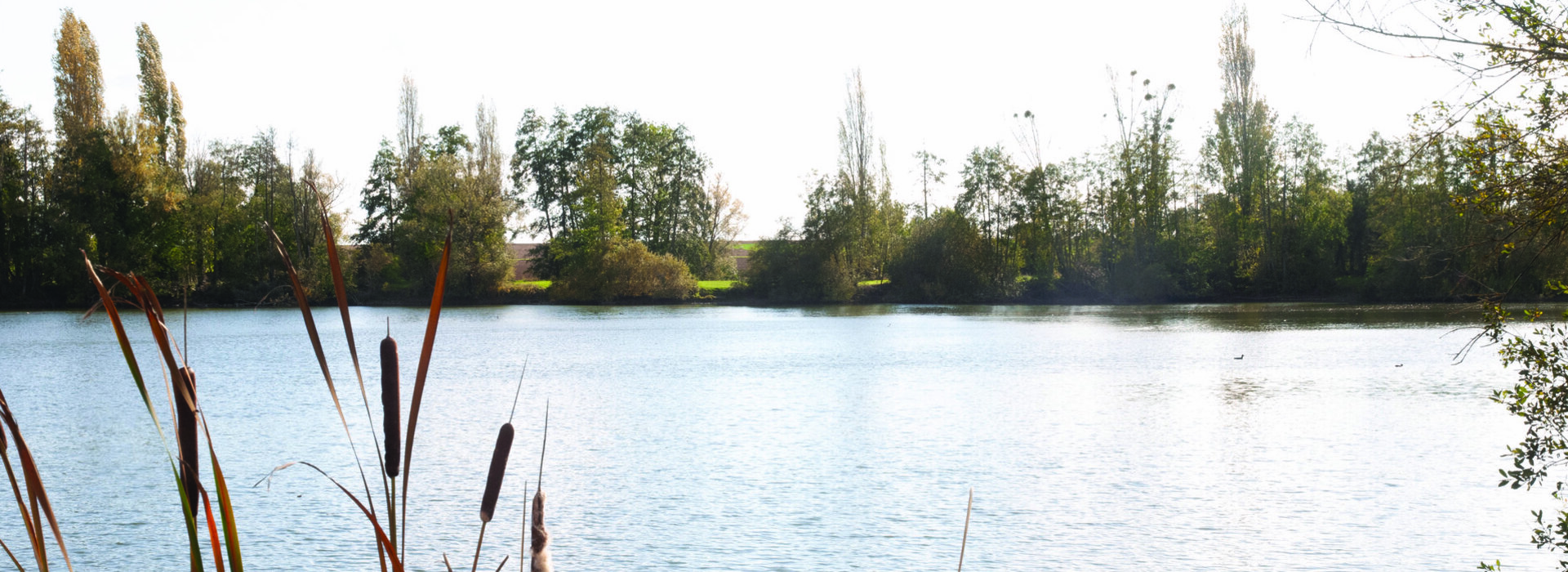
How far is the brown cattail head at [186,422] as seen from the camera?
47.4 inches

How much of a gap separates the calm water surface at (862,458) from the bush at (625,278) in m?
32.2

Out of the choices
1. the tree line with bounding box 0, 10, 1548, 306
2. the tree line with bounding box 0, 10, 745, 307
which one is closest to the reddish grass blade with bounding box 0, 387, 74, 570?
the tree line with bounding box 0, 10, 745, 307

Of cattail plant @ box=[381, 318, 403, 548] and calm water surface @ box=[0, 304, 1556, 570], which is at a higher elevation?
cattail plant @ box=[381, 318, 403, 548]

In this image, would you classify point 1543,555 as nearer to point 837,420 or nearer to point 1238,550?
point 1238,550

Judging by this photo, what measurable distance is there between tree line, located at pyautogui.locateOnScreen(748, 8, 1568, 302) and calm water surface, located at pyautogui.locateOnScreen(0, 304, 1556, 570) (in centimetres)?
2845

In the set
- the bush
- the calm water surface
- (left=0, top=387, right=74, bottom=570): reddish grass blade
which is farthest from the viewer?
the bush

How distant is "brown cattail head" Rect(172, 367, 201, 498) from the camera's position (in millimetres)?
1203

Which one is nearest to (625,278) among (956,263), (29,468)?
(956,263)

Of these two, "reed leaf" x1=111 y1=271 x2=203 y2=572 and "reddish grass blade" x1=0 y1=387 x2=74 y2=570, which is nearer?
"reed leaf" x1=111 y1=271 x2=203 y2=572

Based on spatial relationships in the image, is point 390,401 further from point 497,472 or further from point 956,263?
point 956,263

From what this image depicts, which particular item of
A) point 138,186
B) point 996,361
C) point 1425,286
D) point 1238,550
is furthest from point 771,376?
point 138,186

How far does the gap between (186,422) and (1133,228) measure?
56.3 meters

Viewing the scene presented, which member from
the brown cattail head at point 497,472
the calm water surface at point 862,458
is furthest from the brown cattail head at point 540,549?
the calm water surface at point 862,458

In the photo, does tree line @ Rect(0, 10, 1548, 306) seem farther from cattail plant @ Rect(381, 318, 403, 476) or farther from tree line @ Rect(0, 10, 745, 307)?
cattail plant @ Rect(381, 318, 403, 476)
